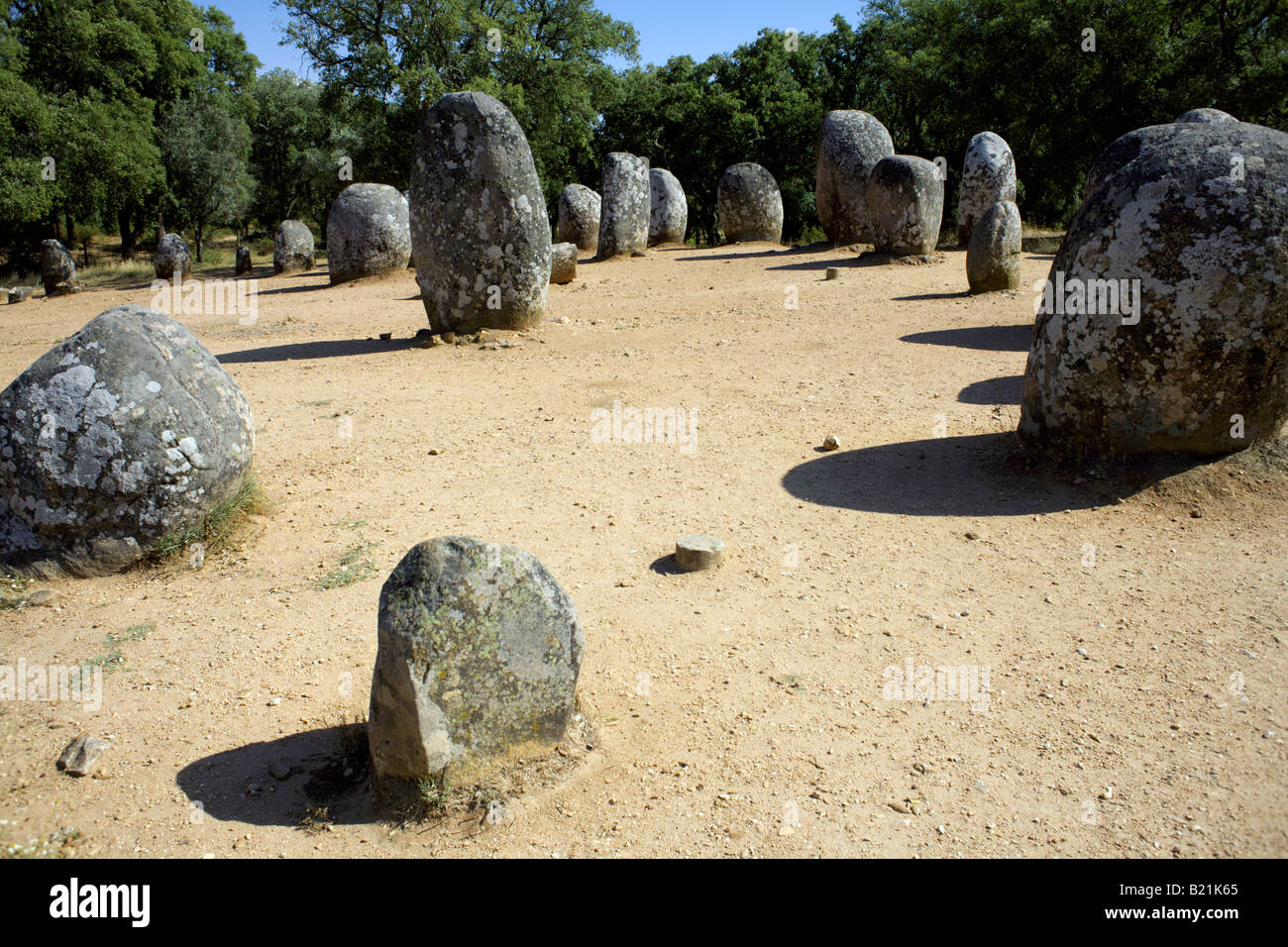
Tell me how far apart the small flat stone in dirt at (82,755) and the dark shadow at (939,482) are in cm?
387

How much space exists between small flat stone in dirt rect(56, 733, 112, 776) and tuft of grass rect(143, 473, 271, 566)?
1613 millimetres

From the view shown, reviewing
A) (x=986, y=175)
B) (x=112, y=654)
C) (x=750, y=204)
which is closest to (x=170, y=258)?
(x=750, y=204)

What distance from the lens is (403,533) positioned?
5.10 meters

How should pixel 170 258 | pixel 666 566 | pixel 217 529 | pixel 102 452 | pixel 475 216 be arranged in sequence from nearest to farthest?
1. pixel 102 452
2. pixel 666 566
3. pixel 217 529
4. pixel 475 216
5. pixel 170 258

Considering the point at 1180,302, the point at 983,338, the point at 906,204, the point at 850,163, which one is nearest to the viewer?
the point at 1180,302

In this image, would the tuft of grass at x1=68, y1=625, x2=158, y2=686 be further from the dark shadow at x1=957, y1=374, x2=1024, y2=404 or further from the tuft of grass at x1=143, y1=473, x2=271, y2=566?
the dark shadow at x1=957, y1=374, x2=1024, y2=404

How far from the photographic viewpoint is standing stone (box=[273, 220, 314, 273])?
20.2 metres

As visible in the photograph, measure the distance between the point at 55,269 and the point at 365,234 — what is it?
7340mm

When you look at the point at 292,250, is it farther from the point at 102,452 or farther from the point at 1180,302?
the point at 1180,302

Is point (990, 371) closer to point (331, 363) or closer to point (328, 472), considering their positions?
point (328, 472)

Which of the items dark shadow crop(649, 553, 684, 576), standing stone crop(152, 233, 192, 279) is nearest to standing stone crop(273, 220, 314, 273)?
standing stone crop(152, 233, 192, 279)

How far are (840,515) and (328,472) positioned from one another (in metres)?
3.52

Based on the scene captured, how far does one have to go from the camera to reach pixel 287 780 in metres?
3.12

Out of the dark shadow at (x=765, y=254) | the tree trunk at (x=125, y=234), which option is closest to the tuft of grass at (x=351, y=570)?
the dark shadow at (x=765, y=254)
